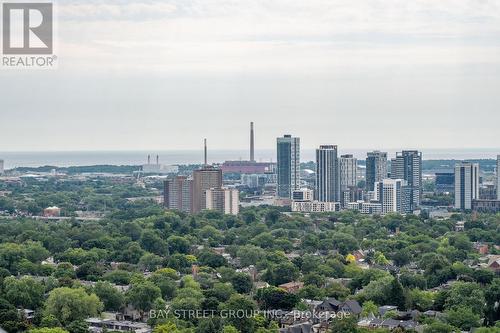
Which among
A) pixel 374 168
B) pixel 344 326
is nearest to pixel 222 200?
pixel 374 168

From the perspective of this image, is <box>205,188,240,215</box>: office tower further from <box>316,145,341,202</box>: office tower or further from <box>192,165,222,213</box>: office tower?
<box>316,145,341,202</box>: office tower

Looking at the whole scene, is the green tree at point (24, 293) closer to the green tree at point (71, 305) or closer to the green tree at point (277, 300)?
the green tree at point (71, 305)

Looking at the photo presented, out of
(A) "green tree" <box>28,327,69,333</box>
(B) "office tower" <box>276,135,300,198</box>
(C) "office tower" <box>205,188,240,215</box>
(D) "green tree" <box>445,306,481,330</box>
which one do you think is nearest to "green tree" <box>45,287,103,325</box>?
(A) "green tree" <box>28,327,69,333</box>

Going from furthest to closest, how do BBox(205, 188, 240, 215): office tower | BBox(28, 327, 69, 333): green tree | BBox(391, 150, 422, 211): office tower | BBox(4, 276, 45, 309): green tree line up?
→ 1. BBox(391, 150, 422, 211): office tower
2. BBox(205, 188, 240, 215): office tower
3. BBox(4, 276, 45, 309): green tree
4. BBox(28, 327, 69, 333): green tree

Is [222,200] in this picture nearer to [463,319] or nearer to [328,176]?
[328,176]

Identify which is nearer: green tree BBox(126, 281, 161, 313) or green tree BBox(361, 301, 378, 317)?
green tree BBox(361, 301, 378, 317)

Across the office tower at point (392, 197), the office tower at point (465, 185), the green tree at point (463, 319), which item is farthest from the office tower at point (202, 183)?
the green tree at point (463, 319)

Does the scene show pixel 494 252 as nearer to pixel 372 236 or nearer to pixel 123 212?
pixel 372 236

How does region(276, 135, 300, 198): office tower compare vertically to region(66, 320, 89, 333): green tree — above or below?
above
